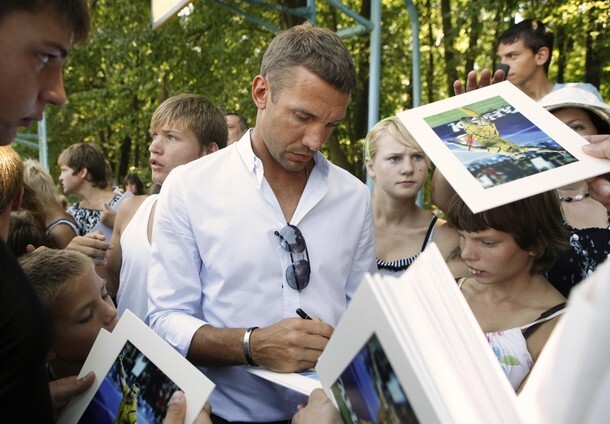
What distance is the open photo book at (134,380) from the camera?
151 cm

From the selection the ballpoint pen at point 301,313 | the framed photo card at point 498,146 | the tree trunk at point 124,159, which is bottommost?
the tree trunk at point 124,159

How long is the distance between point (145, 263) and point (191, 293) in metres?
0.79

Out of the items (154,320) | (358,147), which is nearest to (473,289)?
(154,320)

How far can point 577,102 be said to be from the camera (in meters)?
2.48

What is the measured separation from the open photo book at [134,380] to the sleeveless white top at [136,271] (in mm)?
1004

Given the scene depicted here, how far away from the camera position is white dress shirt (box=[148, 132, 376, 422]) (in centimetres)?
207

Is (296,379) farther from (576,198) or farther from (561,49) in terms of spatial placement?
(561,49)

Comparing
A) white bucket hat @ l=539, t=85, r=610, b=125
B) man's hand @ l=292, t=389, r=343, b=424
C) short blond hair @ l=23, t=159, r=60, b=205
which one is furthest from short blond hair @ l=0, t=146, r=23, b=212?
white bucket hat @ l=539, t=85, r=610, b=125

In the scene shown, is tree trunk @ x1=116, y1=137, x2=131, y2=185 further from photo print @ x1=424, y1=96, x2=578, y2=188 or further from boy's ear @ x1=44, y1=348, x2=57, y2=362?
photo print @ x1=424, y1=96, x2=578, y2=188

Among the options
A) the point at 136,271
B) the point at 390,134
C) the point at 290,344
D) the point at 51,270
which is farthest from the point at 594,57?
the point at 51,270

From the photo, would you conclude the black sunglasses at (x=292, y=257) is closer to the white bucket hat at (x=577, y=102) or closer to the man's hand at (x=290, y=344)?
the man's hand at (x=290, y=344)

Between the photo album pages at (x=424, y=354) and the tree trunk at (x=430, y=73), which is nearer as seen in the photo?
the photo album pages at (x=424, y=354)

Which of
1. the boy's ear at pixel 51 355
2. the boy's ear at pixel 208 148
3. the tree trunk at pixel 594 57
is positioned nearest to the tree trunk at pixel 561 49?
the tree trunk at pixel 594 57

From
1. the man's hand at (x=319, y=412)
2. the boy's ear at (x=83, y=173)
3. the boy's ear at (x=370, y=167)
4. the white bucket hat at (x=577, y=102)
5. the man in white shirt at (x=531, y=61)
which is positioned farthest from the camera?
Answer: the boy's ear at (x=83, y=173)
